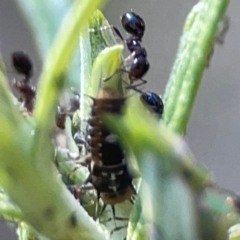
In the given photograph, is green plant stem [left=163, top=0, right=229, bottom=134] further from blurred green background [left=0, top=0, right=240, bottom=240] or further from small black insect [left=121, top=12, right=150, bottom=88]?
blurred green background [left=0, top=0, right=240, bottom=240]

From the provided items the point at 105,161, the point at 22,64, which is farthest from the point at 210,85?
the point at 105,161

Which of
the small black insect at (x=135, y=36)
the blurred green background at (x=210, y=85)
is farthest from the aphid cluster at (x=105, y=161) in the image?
the blurred green background at (x=210, y=85)

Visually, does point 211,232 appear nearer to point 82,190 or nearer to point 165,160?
point 165,160

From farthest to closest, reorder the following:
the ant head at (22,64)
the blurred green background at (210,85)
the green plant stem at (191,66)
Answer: the blurred green background at (210,85) < the ant head at (22,64) < the green plant stem at (191,66)

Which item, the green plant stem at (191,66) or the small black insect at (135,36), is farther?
the small black insect at (135,36)

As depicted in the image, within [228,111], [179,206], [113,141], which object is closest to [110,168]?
[113,141]

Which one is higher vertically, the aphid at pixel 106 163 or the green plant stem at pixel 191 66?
the green plant stem at pixel 191 66

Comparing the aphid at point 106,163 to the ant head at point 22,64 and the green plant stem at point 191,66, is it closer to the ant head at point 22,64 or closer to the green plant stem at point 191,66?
the green plant stem at point 191,66
